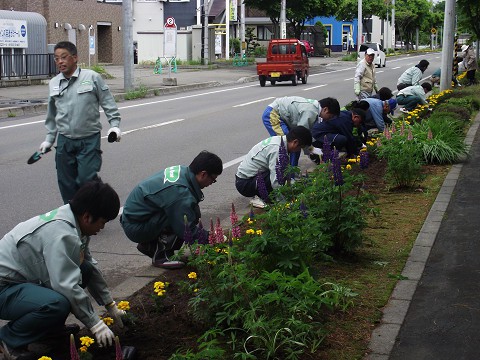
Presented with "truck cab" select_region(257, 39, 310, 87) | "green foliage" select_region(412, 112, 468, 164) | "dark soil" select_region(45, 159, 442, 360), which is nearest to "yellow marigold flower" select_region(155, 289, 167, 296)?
"dark soil" select_region(45, 159, 442, 360)

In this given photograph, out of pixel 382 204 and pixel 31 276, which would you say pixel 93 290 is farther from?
pixel 382 204

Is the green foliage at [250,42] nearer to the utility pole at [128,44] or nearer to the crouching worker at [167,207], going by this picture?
the utility pole at [128,44]

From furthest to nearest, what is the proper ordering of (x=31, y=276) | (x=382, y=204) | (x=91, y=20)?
(x=91, y=20) < (x=382, y=204) < (x=31, y=276)

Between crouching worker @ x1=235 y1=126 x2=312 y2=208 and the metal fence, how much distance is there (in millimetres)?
20635

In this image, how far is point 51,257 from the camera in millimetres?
4199

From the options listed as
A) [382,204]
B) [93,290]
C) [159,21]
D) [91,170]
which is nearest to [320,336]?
[93,290]

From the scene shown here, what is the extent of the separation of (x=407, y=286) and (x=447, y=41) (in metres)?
16.4

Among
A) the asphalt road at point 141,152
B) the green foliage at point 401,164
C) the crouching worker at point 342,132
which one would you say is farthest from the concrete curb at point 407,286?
the asphalt road at point 141,152

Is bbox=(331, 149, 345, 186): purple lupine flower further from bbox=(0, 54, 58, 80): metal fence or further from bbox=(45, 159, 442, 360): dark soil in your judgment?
bbox=(0, 54, 58, 80): metal fence

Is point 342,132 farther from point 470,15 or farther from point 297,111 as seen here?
point 470,15

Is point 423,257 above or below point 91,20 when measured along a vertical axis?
below

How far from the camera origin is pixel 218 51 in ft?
187

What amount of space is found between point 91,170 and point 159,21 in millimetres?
56525

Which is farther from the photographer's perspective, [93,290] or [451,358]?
[93,290]
